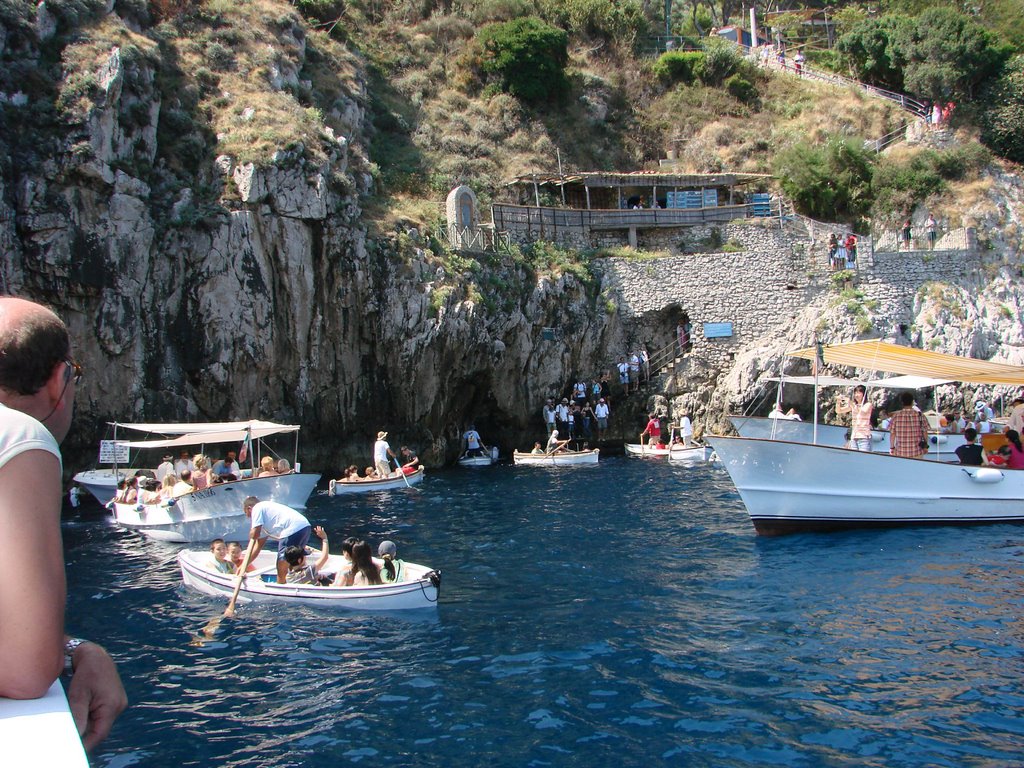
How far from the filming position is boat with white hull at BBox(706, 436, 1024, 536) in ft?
48.5

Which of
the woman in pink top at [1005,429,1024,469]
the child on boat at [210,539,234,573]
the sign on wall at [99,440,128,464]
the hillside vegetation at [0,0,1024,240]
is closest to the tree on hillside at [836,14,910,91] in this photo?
the hillside vegetation at [0,0,1024,240]

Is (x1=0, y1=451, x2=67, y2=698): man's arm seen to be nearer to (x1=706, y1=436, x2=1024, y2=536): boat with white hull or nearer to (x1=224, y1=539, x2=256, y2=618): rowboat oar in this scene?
(x1=224, y1=539, x2=256, y2=618): rowboat oar

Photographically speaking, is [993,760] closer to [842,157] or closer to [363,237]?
[363,237]

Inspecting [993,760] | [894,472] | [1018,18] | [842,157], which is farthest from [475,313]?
[1018,18]

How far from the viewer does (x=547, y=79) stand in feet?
146

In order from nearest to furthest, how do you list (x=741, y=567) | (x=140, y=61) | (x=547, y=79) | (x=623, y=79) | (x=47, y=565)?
1. (x=47, y=565)
2. (x=741, y=567)
3. (x=140, y=61)
4. (x=547, y=79)
5. (x=623, y=79)

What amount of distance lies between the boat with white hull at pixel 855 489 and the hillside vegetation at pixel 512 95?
18.3 m

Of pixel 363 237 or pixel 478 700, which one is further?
A: pixel 363 237

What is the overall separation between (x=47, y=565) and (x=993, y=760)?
7.31 metres

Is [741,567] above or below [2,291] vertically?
below

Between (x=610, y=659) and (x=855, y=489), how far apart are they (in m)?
8.12

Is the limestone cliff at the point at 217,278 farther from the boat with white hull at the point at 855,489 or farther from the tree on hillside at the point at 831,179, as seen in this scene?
the tree on hillside at the point at 831,179

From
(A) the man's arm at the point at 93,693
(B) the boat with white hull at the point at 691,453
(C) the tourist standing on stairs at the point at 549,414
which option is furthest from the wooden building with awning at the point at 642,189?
(A) the man's arm at the point at 93,693

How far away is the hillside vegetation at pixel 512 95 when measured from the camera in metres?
28.2
